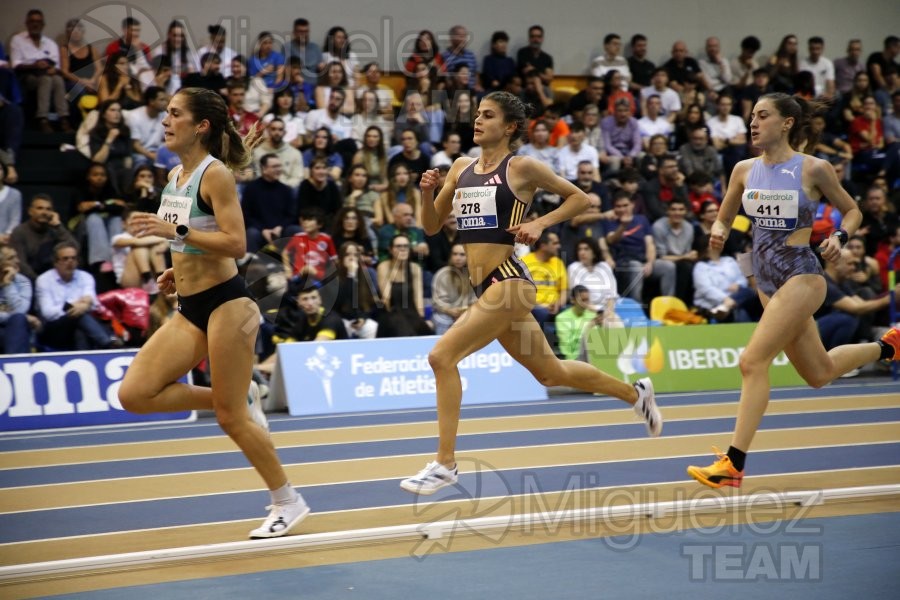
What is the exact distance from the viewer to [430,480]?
602 cm

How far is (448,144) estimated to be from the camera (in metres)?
13.6

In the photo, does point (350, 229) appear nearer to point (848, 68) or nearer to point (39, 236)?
point (39, 236)

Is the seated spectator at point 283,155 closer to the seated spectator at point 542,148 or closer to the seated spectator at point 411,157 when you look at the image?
the seated spectator at point 411,157

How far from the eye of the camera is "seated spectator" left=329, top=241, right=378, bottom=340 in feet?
37.7

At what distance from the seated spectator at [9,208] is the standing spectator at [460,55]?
6.82 metres

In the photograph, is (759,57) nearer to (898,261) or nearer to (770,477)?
(898,261)

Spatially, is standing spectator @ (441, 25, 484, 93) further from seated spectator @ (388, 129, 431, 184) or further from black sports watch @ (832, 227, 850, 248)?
black sports watch @ (832, 227, 850, 248)

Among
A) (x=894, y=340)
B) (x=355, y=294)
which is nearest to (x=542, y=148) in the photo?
(x=355, y=294)

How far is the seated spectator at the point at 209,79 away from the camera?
43.3 ft

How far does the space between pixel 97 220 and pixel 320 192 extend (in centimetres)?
260

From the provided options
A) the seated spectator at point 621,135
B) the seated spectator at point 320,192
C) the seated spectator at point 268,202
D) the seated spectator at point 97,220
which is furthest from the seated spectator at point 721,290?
the seated spectator at point 97,220

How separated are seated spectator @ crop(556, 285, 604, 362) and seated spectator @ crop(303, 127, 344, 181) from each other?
331cm

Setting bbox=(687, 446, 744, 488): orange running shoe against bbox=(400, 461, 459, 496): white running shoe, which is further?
bbox=(687, 446, 744, 488): orange running shoe

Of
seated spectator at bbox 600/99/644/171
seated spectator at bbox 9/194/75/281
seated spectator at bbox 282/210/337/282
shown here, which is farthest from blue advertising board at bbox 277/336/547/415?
seated spectator at bbox 600/99/644/171
